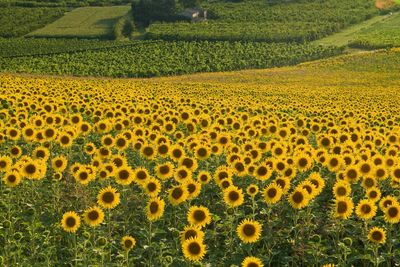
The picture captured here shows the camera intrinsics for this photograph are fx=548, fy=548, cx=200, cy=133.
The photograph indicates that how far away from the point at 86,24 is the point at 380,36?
5947 centimetres

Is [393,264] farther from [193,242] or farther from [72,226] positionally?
[72,226]

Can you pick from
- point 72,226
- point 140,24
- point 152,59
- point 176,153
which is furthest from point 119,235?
point 140,24

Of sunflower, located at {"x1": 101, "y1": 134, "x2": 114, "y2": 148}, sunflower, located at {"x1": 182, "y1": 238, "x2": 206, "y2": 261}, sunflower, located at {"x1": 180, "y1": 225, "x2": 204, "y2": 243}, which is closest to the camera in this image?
sunflower, located at {"x1": 182, "y1": 238, "x2": 206, "y2": 261}

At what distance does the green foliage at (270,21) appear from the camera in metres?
95.0

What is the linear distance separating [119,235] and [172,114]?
8617 mm

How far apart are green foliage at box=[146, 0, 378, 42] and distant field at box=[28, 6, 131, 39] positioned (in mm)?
10872

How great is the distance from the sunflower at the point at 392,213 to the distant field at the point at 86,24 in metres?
99.7

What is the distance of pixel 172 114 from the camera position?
17.4 metres

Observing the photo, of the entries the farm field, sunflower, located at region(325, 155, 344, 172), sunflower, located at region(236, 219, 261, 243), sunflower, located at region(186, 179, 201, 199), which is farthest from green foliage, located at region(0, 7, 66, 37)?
sunflower, located at region(236, 219, 261, 243)

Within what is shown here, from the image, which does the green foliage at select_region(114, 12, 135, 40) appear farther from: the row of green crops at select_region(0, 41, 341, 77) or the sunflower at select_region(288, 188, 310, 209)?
the sunflower at select_region(288, 188, 310, 209)

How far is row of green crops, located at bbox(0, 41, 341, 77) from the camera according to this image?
70.4 metres

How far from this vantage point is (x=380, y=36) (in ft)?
287

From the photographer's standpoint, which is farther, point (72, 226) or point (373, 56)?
point (373, 56)

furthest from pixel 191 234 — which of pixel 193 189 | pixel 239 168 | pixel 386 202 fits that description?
pixel 386 202
